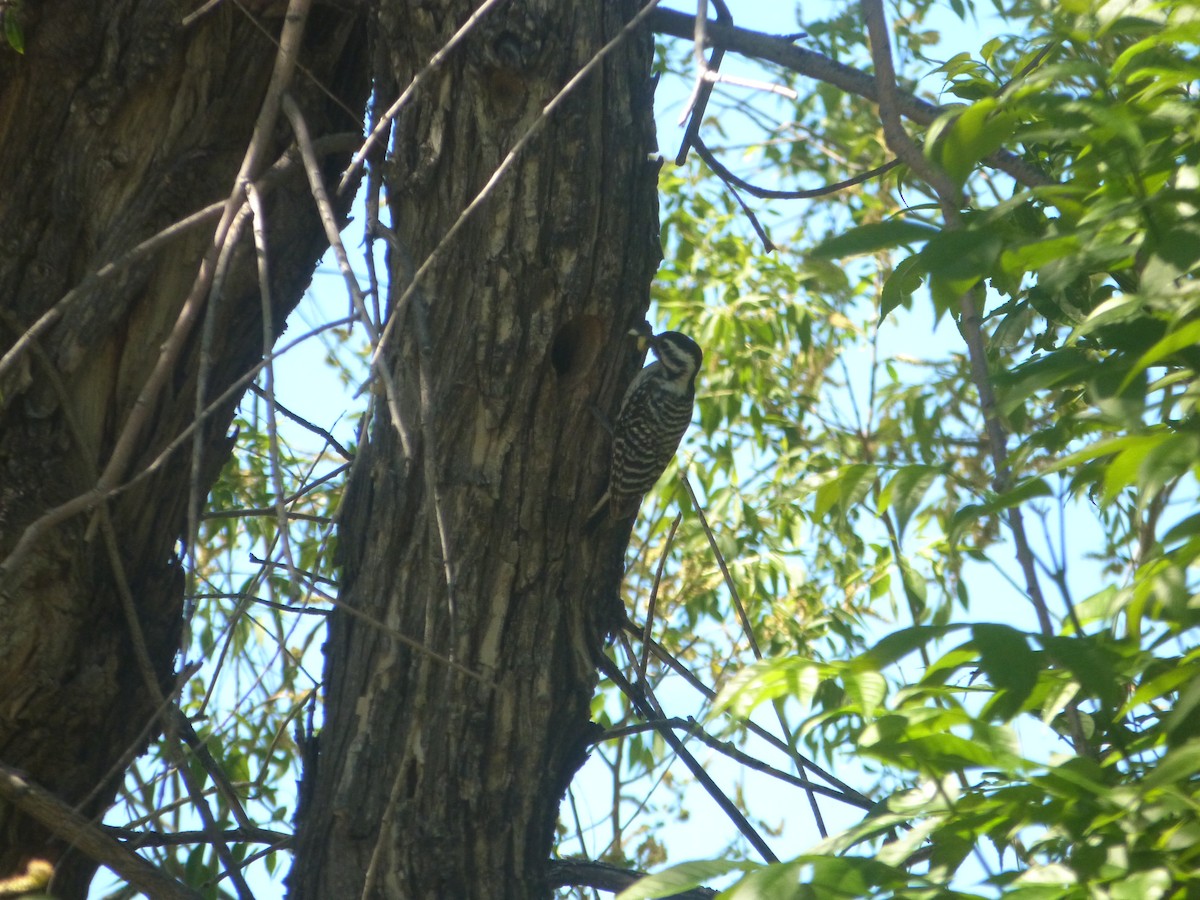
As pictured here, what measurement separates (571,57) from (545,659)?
1276mm

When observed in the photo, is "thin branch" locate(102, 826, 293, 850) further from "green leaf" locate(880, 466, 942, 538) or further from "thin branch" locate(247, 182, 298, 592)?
"green leaf" locate(880, 466, 942, 538)

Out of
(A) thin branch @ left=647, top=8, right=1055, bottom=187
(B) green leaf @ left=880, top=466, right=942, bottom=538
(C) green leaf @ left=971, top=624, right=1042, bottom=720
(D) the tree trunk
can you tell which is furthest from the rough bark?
(C) green leaf @ left=971, top=624, right=1042, bottom=720

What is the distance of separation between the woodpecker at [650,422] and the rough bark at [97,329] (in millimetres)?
926

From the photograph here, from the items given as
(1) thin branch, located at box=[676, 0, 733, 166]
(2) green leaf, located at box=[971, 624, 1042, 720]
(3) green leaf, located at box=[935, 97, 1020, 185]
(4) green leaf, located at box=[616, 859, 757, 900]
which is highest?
(1) thin branch, located at box=[676, 0, 733, 166]

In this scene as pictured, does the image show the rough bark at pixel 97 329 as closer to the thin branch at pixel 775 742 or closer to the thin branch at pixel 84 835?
the thin branch at pixel 84 835

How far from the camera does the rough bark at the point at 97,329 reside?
2572 mm

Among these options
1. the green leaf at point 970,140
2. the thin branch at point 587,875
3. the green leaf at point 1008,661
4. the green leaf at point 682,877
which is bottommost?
the green leaf at point 682,877

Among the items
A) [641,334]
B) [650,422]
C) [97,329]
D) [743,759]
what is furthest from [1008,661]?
[650,422]

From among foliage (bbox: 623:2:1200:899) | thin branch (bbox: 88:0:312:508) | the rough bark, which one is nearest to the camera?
foliage (bbox: 623:2:1200:899)

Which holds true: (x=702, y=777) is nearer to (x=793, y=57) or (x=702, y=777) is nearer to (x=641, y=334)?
(x=641, y=334)

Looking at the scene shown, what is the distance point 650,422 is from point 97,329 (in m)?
2.32

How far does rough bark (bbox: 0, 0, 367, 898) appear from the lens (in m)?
2.57

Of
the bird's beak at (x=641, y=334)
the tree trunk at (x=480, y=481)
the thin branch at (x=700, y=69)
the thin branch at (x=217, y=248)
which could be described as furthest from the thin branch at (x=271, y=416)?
the bird's beak at (x=641, y=334)

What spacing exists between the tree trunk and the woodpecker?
0.74 ft
